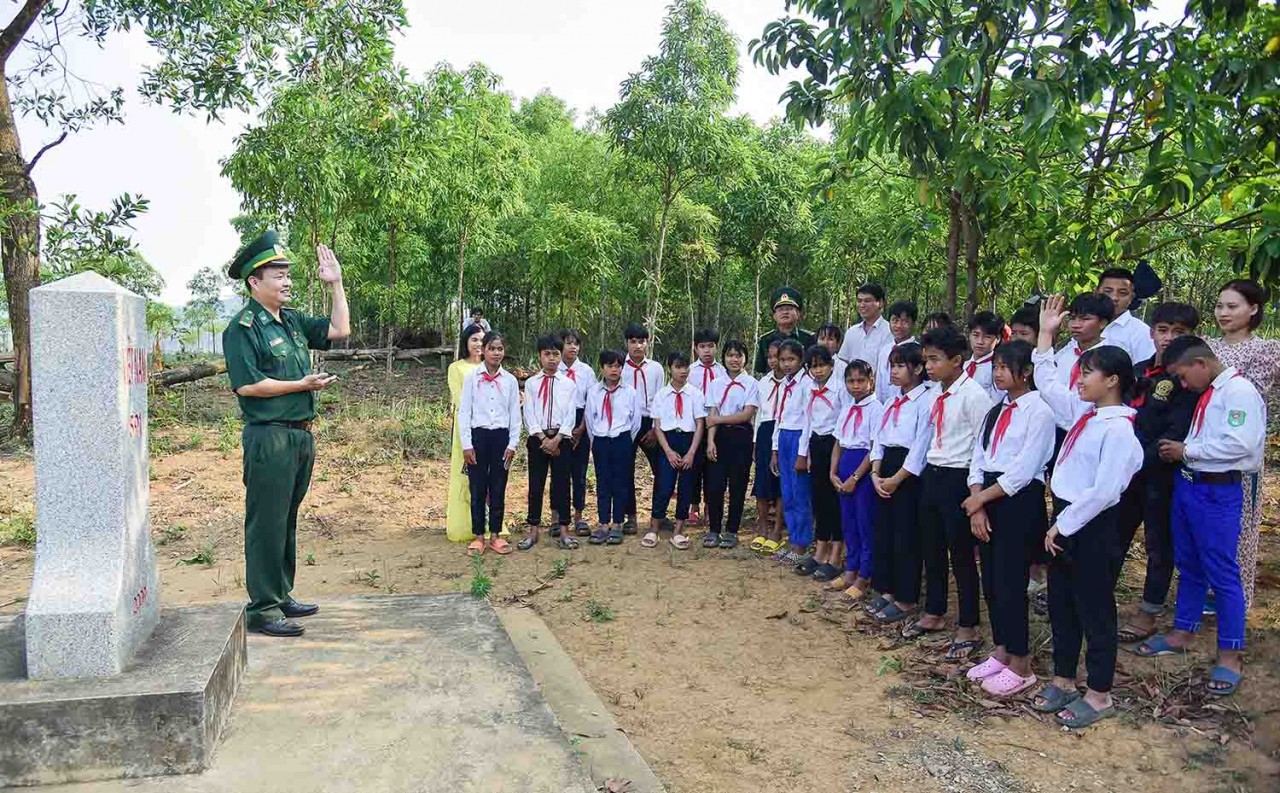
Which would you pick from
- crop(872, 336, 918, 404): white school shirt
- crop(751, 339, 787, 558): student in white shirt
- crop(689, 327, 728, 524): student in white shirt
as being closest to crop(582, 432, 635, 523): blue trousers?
crop(689, 327, 728, 524): student in white shirt

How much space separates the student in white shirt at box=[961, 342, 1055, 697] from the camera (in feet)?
12.2

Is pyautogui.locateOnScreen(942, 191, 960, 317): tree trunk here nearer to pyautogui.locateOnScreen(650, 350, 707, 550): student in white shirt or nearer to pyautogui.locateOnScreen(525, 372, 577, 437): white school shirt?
pyautogui.locateOnScreen(650, 350, 707, 550): student in white shirt

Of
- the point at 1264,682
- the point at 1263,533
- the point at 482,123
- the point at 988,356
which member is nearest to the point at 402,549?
the point at 988,356

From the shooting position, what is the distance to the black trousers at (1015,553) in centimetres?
375

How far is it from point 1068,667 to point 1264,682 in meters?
A: 0.87

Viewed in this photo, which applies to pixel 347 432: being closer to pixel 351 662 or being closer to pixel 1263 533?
pixel 351 662

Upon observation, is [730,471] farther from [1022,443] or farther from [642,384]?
[1022,443]

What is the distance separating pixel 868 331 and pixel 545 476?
2.68 m

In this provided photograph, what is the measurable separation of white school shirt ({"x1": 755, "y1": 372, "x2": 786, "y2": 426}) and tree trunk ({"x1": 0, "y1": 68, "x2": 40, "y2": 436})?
743cm

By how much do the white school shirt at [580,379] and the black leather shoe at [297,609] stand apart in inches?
109

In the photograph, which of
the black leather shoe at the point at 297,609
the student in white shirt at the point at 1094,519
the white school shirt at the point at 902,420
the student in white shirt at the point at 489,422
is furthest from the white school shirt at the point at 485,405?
the student in white shirt at the point at 1094,519

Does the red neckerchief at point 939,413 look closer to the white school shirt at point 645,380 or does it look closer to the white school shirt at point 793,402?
the white school shirt at point 793,402

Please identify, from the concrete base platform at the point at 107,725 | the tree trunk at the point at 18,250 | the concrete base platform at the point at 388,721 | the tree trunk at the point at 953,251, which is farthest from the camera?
the tree trunk at the point at 18,250

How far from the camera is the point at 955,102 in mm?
4773
